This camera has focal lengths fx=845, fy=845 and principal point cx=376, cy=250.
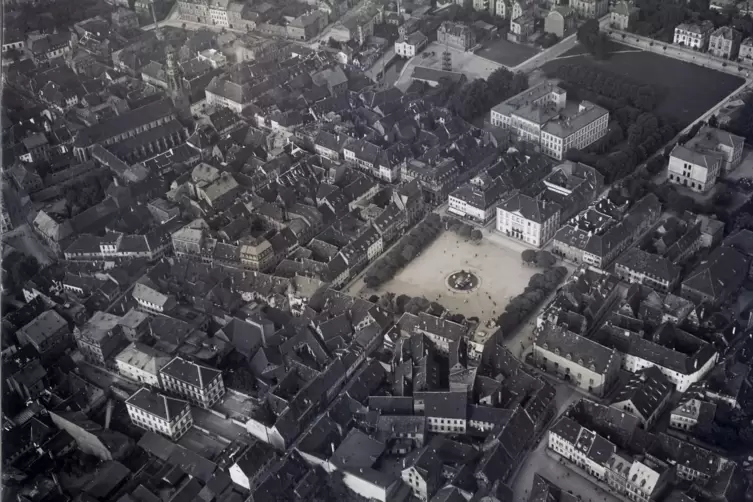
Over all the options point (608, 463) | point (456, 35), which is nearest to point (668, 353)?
point (608, 463)

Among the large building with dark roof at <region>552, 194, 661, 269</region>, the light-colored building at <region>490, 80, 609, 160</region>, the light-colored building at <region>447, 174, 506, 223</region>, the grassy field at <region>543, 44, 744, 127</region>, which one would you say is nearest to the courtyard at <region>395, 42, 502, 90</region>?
the grassy field at <region>543, 44, 744, 127</region>

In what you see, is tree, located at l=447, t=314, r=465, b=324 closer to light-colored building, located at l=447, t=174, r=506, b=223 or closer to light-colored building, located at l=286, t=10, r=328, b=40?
light-colored building, located at l=447, t=174, r=506, b=223

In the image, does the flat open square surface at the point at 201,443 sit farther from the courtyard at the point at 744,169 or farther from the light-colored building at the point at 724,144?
the courtyard at the point at 744,169

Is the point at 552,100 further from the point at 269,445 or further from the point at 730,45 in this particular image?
the point at 269,445

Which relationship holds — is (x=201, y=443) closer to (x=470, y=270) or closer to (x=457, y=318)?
(x=457, y=318)

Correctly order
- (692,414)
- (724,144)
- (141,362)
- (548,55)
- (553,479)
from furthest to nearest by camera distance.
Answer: (548,55), (724,144), (141,362), (692,414), (553,479)
